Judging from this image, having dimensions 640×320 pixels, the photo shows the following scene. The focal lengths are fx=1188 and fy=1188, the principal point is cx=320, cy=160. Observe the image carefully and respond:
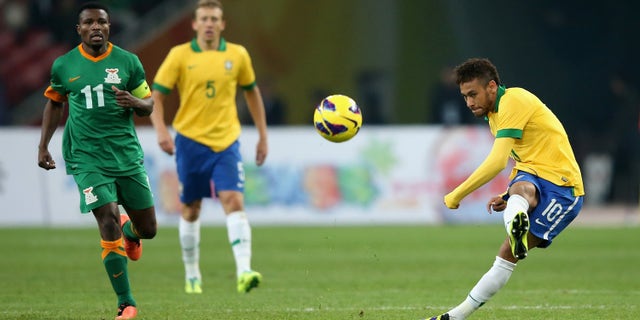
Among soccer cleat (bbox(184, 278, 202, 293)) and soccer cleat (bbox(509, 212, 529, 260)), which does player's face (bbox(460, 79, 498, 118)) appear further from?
soccer cleat (bbox(184, 278, 202, 293))

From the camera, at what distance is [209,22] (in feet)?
36.9

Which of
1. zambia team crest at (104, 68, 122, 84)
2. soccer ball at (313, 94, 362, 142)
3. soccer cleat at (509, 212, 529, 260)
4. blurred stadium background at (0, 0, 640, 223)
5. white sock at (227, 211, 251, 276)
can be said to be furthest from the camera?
blurred stadium background at (0, 0, 640, 223)

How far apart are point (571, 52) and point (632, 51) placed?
1.32 m

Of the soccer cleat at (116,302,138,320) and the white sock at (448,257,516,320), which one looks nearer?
the white sock at (448,257,516,320)

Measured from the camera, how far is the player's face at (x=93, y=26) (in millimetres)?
8836

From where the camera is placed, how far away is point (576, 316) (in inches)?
364

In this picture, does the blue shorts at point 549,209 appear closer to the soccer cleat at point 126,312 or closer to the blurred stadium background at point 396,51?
the soccer cleat at point 126,312

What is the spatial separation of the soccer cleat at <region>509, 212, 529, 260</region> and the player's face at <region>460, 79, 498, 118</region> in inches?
37.0

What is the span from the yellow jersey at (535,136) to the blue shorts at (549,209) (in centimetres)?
5

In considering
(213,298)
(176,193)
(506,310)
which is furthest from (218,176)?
(176,193)

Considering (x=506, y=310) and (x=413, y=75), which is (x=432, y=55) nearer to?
(x=413, y=75)

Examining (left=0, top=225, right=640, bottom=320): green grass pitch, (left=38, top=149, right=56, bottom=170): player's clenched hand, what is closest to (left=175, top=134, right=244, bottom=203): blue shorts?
(left=0, top=225, right=640, bottom=320): green grass pitch

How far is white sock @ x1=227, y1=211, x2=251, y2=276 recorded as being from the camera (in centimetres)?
1045

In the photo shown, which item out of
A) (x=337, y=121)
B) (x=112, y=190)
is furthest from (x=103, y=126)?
(x=337, y=121)
